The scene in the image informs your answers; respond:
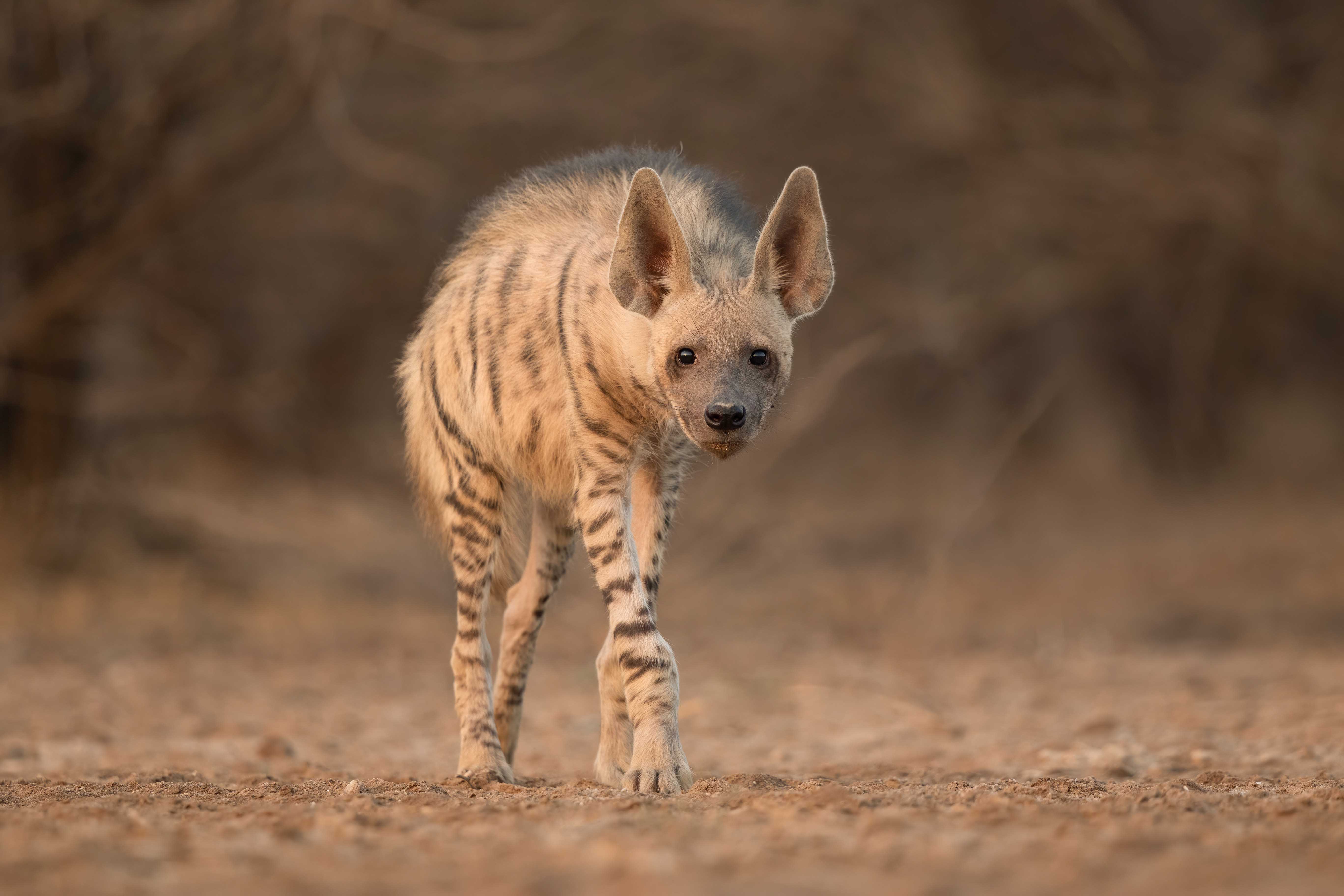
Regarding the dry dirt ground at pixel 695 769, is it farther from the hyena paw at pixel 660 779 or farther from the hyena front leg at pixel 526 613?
the hyena front leg at pixel 526 613

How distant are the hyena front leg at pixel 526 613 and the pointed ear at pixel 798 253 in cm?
116

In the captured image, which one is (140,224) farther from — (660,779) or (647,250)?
(660,779)

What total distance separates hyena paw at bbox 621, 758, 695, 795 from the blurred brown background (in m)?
4.40

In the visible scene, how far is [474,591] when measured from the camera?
4.82 meters

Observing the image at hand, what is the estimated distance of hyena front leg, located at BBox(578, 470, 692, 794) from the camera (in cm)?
394

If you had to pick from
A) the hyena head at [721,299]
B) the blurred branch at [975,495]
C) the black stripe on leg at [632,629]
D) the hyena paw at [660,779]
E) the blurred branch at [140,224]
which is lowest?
the hyena paw at [660,779]

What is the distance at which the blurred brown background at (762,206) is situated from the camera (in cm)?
857

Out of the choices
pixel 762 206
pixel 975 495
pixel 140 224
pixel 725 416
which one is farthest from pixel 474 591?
pixel 975 495

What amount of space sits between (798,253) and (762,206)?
2.74 meters

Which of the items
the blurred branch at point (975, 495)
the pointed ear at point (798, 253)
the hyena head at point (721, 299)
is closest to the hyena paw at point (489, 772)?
the hyena head at point (721, 299)

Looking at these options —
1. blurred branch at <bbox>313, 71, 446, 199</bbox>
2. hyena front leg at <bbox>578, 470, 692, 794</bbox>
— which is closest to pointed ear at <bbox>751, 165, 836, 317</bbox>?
hyena front leg at <bbox>578, 470, 692, 794</bbox>

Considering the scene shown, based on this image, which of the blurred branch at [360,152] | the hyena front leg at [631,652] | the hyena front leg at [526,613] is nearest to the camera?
the hyena front leg at [631,652]

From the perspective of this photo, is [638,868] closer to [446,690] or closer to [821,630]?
[446,690]

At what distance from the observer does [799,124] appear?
35.4ft
